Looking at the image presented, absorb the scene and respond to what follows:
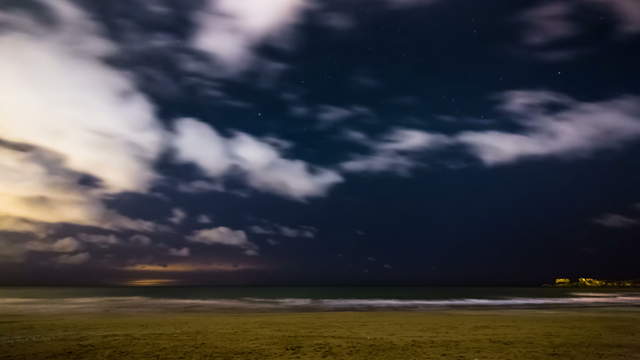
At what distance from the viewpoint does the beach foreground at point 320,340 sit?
729 inches

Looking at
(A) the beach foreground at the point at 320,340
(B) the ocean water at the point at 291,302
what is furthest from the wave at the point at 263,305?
(A) the beach foreground at the point at 320,340

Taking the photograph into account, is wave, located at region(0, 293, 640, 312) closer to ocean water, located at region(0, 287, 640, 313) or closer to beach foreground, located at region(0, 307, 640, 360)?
ocean water, located at region(0, 287, 640, 313)

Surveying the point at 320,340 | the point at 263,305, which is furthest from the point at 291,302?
the point at 320,340

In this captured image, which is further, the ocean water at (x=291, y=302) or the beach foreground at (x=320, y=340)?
the ocean water at (x=291, y=302)

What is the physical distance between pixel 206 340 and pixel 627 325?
2553 centimetres

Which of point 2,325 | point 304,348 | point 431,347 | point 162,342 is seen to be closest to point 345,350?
point 304,348

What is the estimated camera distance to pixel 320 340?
870 inches

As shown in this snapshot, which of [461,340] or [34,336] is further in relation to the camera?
[34,336]

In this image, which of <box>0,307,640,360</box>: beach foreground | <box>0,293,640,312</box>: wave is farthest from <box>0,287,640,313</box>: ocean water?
<box>0,307,640,360</box>: beach foreground

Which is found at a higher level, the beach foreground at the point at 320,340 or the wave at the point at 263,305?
the beach foreground at the point at 320,340

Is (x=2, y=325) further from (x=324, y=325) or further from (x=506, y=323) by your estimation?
(x=506, y=323)

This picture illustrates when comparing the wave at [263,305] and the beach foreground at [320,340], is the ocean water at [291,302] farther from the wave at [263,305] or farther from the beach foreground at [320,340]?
the beach foreground at [320,340]

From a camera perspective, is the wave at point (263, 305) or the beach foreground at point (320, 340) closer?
the beach foreground at point (320, 340)

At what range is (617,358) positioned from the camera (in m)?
17.6
